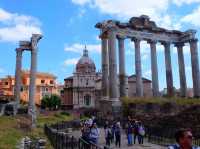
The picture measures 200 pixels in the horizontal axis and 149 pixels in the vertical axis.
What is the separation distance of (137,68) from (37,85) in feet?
206

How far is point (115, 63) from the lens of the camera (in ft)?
111

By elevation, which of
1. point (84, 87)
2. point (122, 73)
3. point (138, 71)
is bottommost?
point (122, 73)

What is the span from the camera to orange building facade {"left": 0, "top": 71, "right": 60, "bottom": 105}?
9206 cm

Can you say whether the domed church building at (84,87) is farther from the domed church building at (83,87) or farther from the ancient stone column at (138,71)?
the ancient stone column at (138,71)

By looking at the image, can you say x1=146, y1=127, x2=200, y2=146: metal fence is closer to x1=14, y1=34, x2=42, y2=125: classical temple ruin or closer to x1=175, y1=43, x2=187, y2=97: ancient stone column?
x1=14, y1=34, x2=42, y2=125: classical temple ruin

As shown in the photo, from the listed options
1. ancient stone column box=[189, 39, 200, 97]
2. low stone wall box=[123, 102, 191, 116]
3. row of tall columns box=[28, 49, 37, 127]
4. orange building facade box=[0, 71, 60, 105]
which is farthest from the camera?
orange building facade box=[0, 71, 60, 105]

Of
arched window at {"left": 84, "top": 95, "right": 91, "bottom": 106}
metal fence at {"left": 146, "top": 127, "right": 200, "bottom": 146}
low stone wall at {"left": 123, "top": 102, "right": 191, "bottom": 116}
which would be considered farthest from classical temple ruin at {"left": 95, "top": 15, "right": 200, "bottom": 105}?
arched window at {"left": 84, "top": 95, "right": 91, "bottom": 106}

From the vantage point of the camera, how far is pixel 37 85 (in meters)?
94.9

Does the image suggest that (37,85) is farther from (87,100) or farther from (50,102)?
(87,100)

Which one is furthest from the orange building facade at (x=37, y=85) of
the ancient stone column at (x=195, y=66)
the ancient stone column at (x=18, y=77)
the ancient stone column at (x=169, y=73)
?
the ancient stone column at (x=195, y=66)

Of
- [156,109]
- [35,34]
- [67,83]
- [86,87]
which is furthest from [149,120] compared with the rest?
[67,83]

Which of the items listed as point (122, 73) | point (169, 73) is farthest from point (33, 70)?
point (169, 73)

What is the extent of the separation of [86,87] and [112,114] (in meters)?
55.0

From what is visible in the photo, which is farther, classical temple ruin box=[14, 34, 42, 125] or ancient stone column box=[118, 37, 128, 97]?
ancient stone column box=[118, 37, 128, 97]
